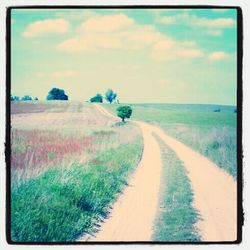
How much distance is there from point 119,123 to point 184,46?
1.46m

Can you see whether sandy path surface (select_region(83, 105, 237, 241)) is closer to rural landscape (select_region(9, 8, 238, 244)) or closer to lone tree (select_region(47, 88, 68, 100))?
rural landscape (select_region(9, 8, 238, 244))

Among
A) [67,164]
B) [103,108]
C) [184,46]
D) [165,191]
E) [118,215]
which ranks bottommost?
[118,215]

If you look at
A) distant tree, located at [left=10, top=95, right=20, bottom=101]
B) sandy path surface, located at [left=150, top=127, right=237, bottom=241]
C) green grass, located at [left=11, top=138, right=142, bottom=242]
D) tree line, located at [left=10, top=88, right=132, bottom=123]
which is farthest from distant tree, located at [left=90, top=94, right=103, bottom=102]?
sandy path surface, located at [left=150, top=127, right=237, bottom=241]

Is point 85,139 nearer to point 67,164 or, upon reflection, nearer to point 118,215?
point 67,164

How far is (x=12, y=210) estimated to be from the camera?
4867 mm

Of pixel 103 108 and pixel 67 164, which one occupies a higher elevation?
pixel 103 108

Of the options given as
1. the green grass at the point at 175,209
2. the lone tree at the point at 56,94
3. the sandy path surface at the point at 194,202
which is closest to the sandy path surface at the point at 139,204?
the sandy path surface at the point at 194,202

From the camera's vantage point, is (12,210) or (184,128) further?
(184,128)

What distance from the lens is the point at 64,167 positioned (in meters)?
5.09

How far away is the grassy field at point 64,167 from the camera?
482cm

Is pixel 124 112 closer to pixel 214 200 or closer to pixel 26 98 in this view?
pixel 26 98

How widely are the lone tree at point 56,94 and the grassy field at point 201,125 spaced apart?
64 cm

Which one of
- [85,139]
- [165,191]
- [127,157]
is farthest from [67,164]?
[165,191]

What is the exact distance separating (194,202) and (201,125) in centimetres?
117
